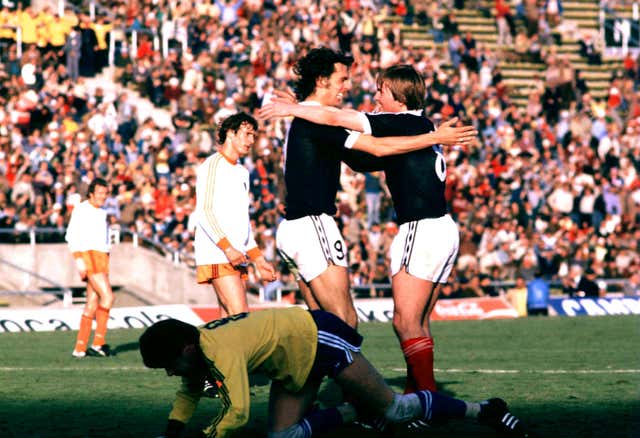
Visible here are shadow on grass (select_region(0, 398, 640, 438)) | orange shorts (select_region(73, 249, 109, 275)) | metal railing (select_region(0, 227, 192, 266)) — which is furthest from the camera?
metal railing (select_region(0, 227, 192, 266))

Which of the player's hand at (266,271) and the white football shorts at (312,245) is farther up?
the white football shorts at (312,245)

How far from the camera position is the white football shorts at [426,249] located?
972 cm

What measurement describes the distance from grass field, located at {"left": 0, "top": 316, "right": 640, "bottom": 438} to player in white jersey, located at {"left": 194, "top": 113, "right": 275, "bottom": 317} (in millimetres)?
1042

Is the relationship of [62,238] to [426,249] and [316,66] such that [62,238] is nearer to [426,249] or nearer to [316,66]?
[316,66]

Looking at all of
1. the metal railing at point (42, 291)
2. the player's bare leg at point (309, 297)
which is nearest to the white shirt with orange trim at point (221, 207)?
the player's bare leg at point (309, 297)

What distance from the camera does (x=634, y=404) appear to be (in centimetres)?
1110

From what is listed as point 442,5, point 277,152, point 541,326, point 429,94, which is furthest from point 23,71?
point 442,5

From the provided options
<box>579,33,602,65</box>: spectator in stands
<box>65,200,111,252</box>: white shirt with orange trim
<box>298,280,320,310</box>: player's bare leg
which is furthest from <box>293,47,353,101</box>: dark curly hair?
<box>579,33,602,65</box>: spectator in stands

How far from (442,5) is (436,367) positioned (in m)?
25.2

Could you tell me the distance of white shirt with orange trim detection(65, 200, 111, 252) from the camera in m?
16.6

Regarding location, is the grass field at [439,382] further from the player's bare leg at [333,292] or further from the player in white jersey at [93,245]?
the player's bare leg at [333,292]

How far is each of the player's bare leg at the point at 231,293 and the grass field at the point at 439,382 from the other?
814 mm

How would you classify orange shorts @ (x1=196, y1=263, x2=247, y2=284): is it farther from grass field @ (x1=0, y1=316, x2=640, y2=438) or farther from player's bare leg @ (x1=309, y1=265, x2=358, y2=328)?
player's bare leg @ (x1=309, y1=265, x2=358, y2=328)

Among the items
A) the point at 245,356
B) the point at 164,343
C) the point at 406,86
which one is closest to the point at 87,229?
the point at 406,86
